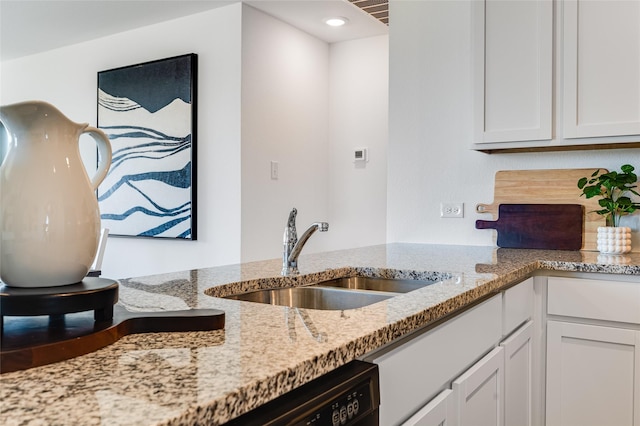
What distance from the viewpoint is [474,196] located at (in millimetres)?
2768

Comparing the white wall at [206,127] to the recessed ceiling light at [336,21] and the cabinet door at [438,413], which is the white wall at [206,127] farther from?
the cabinet door at [438,413]

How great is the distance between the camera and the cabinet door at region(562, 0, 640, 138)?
2178mm

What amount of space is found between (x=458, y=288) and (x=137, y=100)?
3.52 meters

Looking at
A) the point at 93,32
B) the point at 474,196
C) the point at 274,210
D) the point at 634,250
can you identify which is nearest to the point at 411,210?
the point at 474,196

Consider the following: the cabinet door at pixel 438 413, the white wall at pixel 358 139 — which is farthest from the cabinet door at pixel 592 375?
the white wall at pixel 358 139

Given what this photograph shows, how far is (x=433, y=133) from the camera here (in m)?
2.87

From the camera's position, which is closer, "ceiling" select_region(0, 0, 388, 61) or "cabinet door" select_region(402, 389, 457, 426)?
"cabinet door" select_region(402, 389, 457, 426)

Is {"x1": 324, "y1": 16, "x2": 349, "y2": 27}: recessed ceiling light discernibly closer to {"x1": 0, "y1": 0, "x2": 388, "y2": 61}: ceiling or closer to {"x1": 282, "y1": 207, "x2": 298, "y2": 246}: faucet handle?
{"x1": 0, "y1": 0, "x2": 388, "y2": 61}: ceiling

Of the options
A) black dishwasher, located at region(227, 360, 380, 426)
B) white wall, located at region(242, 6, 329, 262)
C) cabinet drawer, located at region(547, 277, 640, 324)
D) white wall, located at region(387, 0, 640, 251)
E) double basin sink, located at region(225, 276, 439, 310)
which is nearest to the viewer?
black dishwasher, located at region(227, 360, 380, 426)

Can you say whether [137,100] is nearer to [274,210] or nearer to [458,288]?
[274,210]

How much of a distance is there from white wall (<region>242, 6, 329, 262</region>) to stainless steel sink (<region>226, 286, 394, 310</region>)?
2211mm

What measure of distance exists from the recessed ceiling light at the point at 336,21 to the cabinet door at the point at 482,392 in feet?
9.88

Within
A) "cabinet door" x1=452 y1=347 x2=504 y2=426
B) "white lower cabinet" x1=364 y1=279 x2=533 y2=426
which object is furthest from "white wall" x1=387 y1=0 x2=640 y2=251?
"cabinet door" x1=452 y1=347 x2=504 y2=426

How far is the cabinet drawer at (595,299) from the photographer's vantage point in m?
1.91
